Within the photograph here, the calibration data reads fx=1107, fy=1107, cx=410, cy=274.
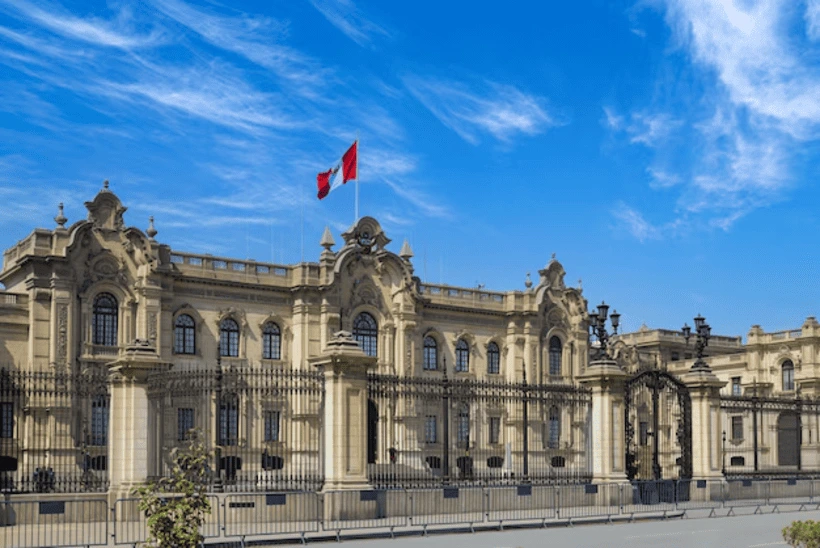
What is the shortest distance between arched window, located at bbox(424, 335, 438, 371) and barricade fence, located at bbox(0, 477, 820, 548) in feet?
92.4

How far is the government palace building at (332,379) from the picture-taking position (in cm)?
2702

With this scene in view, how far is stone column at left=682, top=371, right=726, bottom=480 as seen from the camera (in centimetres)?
3325

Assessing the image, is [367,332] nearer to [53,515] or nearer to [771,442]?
[771,442]

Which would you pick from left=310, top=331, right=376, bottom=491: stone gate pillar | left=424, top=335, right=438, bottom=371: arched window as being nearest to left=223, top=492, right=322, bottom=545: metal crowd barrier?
left=310, top=331, right=376, bottom=491: stone gate pillar

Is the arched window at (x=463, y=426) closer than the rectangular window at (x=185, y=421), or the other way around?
the rectangular window at (x=185, y=421)

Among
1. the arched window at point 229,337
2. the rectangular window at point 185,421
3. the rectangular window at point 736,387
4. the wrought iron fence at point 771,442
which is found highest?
the arched window at point 229,337

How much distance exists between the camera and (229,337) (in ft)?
174

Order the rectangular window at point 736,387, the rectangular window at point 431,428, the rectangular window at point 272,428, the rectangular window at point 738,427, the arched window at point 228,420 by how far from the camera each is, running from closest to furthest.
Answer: the arched window at point 228,420 → the rectangular window at point 272,428 → the rectangular window at point 431,428 → the rectangular window at point 738,427 → the rectangular window at point 736,387

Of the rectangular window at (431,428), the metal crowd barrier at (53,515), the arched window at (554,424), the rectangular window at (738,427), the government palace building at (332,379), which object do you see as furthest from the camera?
the rectangular window at (738,427)

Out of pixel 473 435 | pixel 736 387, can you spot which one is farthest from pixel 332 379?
pixel 736 387

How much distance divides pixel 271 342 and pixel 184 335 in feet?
16.2

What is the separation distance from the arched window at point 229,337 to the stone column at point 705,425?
2542 centimetres

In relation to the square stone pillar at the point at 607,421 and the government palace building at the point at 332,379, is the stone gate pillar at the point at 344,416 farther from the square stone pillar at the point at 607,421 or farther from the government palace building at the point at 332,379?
the square stone pillar at the point at 607,421

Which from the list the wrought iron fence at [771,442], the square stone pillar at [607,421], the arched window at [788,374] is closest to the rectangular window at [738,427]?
the wrought iron fence at [771,442]
